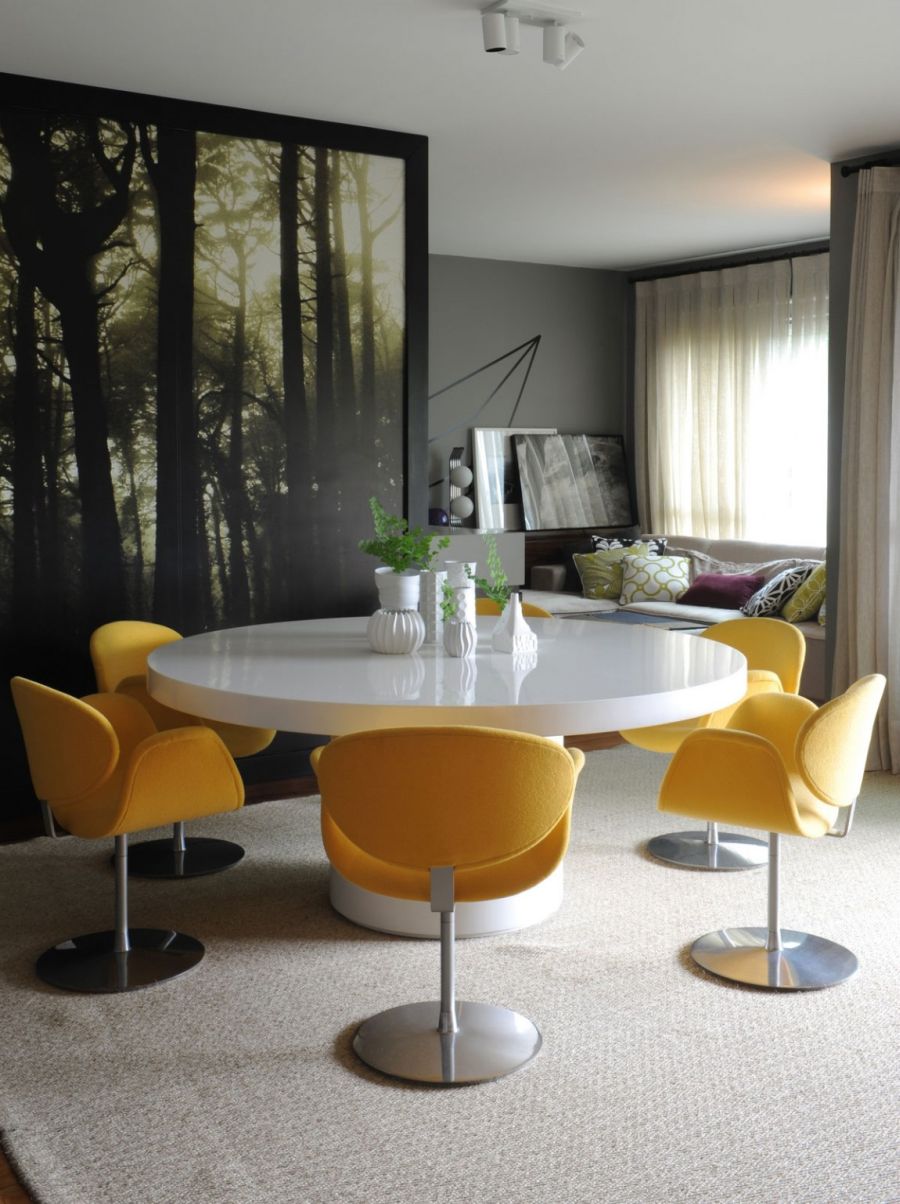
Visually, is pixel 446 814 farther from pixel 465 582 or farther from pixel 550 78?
pixel 550 78

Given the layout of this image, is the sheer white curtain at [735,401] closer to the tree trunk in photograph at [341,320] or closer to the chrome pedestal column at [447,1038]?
the tree trunk in photograph at [341,320]

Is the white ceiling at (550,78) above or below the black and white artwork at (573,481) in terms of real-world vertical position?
above

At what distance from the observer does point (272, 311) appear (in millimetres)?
4750

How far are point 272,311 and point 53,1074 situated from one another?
119 inches

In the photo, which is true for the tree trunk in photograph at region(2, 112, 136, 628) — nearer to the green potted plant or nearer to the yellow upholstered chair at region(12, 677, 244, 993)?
the green potted plant

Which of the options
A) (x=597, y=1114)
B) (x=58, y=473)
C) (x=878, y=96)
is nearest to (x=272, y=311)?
(x=58, y=473)

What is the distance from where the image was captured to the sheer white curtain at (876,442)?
16.5 ft

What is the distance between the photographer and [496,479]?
8.00 metres

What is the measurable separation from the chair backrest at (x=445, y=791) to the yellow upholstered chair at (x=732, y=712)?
1387 mm

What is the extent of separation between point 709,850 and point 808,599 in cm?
278

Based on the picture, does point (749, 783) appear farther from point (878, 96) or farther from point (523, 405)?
point (523, 405)

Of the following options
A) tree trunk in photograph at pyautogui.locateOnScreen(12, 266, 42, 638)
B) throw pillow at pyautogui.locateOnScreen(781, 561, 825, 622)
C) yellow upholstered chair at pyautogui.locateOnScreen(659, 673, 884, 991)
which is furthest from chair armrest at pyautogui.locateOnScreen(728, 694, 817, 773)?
throw pillow at pyautogui.locateOnScreen(781, 561, 825, 622)

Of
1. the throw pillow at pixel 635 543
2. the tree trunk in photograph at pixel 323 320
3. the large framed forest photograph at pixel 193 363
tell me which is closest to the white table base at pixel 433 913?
the large framed forest photograph at pixel 193 363

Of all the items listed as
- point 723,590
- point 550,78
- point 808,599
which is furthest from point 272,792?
point 723,590
